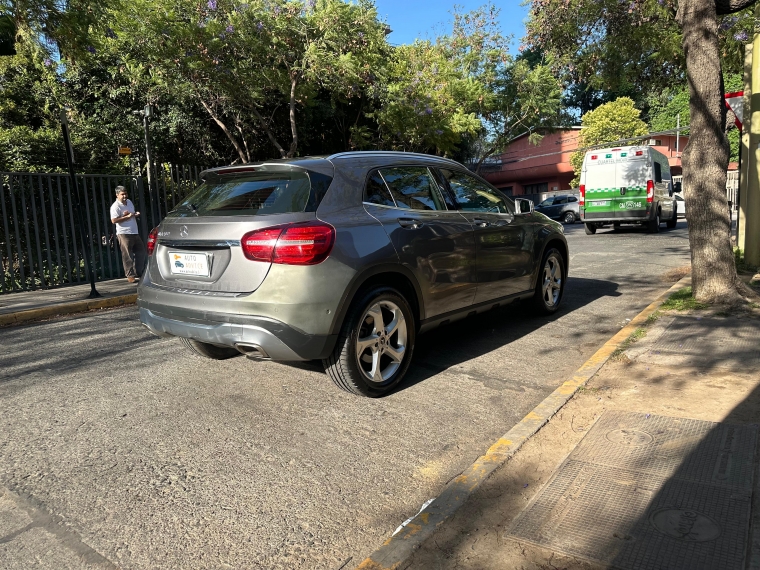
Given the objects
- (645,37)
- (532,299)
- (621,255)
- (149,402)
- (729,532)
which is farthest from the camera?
(621,255)

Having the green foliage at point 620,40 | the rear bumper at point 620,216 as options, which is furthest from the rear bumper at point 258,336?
the rear bumper at point 620,216

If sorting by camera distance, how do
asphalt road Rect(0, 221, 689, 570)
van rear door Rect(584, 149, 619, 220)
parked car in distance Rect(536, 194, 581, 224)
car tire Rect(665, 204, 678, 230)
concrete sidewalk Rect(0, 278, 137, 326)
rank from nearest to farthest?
asphalt road Rect(0, 221, 689, 570), concrete sidewalk Rect(0, 278, 137, 326), van rear door Rect(584, 149, 619, 220), car tire Rect(665, 204, 678, 230), parked car in distance Rect(536, 194, 581, 224)

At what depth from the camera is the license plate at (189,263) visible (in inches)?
154

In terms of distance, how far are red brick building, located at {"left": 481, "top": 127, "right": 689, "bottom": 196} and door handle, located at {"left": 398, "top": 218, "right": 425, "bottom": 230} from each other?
141ft

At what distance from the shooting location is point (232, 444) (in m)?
3.46

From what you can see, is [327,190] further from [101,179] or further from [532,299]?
[101,179]

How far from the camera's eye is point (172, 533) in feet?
8.46

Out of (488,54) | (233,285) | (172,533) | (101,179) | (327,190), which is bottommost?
(172,533)

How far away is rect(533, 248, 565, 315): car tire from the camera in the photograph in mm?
6230

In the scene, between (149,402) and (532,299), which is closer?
(149,402)

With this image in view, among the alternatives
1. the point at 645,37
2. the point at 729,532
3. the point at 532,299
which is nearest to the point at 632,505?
the point at 729,532

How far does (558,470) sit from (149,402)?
2.83 m

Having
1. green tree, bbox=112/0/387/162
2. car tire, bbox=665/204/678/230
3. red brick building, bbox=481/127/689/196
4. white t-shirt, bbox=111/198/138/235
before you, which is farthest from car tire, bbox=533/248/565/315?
red brick building, bbox=481/127/689/196

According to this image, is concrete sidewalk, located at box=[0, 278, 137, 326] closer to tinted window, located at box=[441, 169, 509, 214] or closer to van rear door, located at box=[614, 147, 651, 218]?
tinted window, located at box=[441, 169, 509, 214]
